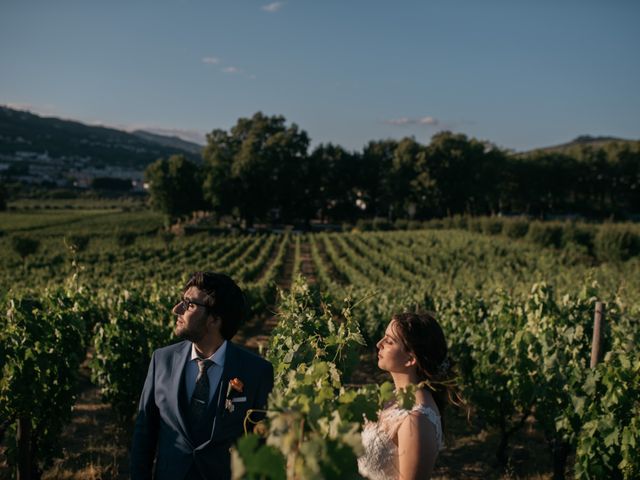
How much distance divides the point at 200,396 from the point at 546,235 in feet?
118

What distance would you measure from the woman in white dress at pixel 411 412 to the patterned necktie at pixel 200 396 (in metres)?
0.90

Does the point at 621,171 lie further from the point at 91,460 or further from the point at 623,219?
the point at 91,460

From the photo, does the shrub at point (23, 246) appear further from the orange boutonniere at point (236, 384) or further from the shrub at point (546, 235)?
the shrub at point (546, 235)

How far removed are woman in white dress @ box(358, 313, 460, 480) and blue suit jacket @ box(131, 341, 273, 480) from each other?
2.32 feet

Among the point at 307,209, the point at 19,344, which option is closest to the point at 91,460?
the point at 19,344

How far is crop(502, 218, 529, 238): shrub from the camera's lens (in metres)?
36.7

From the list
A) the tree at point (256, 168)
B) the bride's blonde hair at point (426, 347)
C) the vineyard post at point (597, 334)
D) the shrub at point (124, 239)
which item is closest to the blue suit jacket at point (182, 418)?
the bride's blonde hair at point (426, 347)

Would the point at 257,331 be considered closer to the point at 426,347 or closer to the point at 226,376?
the point at 226,376

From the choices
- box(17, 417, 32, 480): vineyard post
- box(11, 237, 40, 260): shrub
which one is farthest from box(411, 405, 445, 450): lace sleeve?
box(11, 237, 40, 260): shrub

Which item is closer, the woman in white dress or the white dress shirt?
the woman in white dress

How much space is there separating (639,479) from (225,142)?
59.1 m

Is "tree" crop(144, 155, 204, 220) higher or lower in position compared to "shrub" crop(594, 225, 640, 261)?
higher

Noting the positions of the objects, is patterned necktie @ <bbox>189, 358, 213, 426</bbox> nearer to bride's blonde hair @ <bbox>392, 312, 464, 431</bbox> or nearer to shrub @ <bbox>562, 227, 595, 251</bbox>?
bride's blonde hair @ <bbox>392, 312, 464, 431</bbox>

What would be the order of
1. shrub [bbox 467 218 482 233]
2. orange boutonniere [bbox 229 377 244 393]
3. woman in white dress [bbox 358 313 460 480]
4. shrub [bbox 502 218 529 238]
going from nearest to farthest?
woman in white dress [bbox 358 313 460 480] → orange boutonniere [bbox 229 377 244 393] → shrub [bbox 502 218 529 238] → shrub [bbox 467 218 482 233]
